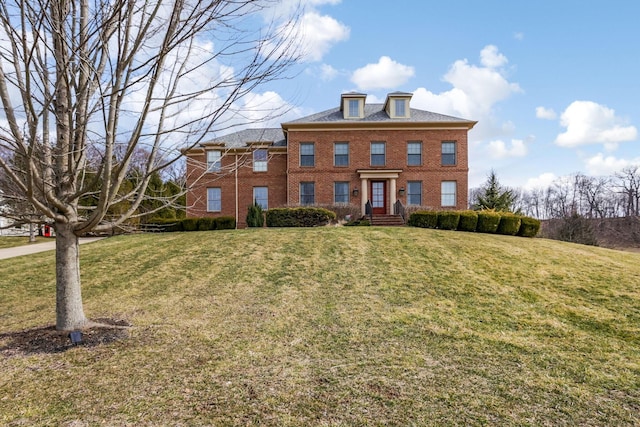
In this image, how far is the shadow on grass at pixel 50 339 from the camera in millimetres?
4523

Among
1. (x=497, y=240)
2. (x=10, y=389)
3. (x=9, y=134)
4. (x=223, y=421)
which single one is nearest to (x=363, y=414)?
(x=223, y=421)

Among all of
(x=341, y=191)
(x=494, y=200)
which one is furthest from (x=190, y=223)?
(x=494, y=200)

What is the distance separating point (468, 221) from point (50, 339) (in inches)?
526

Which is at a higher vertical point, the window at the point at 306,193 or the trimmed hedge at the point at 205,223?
the window at the point at 306,193

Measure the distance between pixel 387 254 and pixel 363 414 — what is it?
23.1 feet

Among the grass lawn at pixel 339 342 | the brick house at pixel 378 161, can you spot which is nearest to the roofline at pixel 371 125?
the brick house at pixel 378 161

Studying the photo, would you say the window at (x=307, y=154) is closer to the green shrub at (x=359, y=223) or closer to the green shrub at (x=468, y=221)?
the green shrub at (x=359, y=223)

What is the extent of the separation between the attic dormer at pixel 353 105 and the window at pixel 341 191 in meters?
3.90

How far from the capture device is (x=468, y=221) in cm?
1437

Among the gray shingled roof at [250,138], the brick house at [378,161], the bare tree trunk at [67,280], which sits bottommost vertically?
the bare tree trunk at [67,280]

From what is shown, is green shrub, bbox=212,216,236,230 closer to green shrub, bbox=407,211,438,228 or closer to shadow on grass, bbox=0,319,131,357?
green shrub, bbox=407,211,438,228

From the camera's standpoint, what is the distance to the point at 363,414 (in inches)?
123

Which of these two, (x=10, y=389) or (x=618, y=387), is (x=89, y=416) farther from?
(x=618, y=387)

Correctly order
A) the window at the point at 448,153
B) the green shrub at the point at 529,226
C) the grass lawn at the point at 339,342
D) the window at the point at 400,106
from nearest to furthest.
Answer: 1. the grass lawn at the point at 339,342
2. the green shrub at the point at 529,226
3. the window at the point at 448,153
4. the window at the point at 400,106
